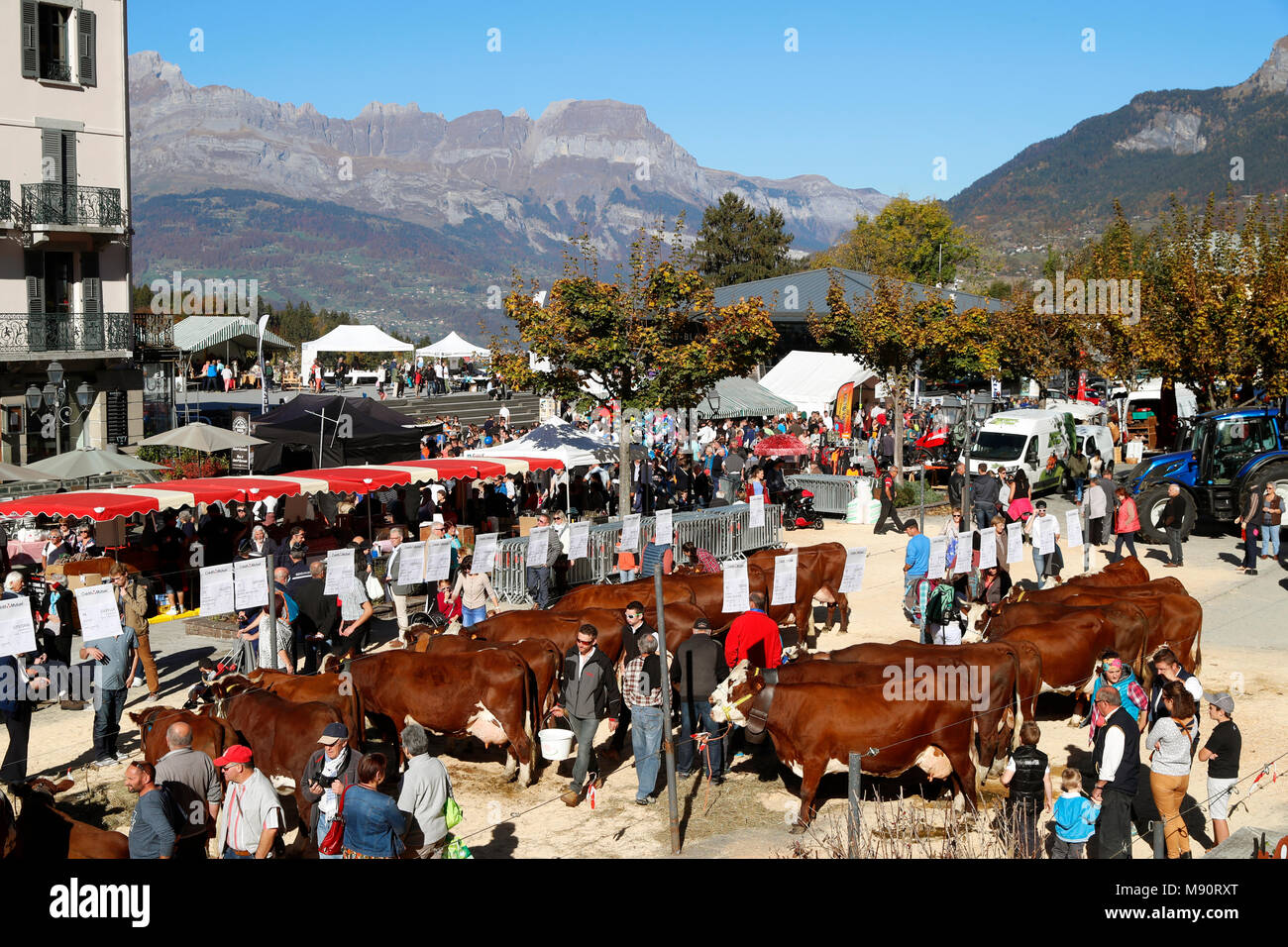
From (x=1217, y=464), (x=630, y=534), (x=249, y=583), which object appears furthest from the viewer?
(x=1217, y=464)

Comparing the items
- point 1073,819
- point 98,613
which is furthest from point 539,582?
point 1073,819

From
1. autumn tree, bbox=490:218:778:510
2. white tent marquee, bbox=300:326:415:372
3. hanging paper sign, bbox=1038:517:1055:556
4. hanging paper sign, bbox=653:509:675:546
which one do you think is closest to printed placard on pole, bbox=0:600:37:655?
hanging paper sign, bbox=653:509:675:546

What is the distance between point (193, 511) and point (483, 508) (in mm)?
5030

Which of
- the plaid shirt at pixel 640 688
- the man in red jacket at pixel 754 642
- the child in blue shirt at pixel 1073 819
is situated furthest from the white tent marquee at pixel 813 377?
the child in blue shirt at pixel 1073 819

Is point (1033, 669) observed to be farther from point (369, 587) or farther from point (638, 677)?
point (369, 587)

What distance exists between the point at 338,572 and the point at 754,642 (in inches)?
194

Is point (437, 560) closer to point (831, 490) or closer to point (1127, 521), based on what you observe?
point (1127, 521)

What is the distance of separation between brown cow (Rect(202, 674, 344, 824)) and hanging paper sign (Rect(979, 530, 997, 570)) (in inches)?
361

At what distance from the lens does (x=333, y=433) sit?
76.1 ft

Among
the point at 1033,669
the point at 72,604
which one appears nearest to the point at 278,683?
the point at 72,604

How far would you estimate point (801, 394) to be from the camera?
40.8 meters

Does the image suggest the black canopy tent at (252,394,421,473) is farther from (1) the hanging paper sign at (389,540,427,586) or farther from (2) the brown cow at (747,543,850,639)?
(2) the brown cow at (747,543,850,639)

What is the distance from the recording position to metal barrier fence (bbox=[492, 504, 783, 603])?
1680 cm
